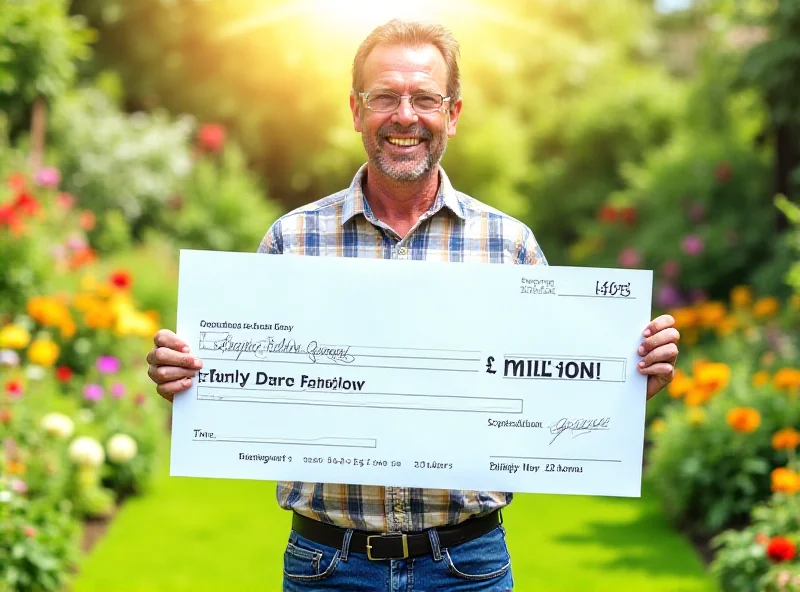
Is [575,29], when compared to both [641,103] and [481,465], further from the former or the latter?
[481,465]

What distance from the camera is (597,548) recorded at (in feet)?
19.8

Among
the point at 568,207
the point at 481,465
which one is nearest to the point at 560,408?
the point at 481,465

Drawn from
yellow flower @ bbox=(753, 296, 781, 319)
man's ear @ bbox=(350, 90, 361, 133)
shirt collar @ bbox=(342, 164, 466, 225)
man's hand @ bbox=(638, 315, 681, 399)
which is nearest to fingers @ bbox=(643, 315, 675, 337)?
man's hand @ bbox=(638, 315, 681, 399)

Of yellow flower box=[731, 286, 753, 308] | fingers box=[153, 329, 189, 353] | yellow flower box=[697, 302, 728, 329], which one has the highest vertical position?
yellow flower box=[731, 286, 753, 308]

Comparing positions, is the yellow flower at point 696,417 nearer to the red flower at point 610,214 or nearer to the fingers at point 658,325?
the fingers at point 658,325

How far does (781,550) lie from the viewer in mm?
4043

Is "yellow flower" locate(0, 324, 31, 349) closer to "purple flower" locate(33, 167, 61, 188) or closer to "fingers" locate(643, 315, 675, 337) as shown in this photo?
Answer: "purple flower" locate(33, 167, 61, 188)

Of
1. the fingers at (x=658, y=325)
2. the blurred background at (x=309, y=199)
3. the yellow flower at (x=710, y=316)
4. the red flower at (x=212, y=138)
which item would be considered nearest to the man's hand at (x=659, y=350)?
the fingers at (x=658, y=325)

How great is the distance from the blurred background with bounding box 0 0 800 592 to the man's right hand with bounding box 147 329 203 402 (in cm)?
215

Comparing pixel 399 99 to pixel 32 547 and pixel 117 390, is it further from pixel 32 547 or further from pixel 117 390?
pixel 117 390

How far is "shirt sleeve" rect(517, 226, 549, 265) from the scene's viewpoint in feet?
8.61

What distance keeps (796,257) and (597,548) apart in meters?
3.82
